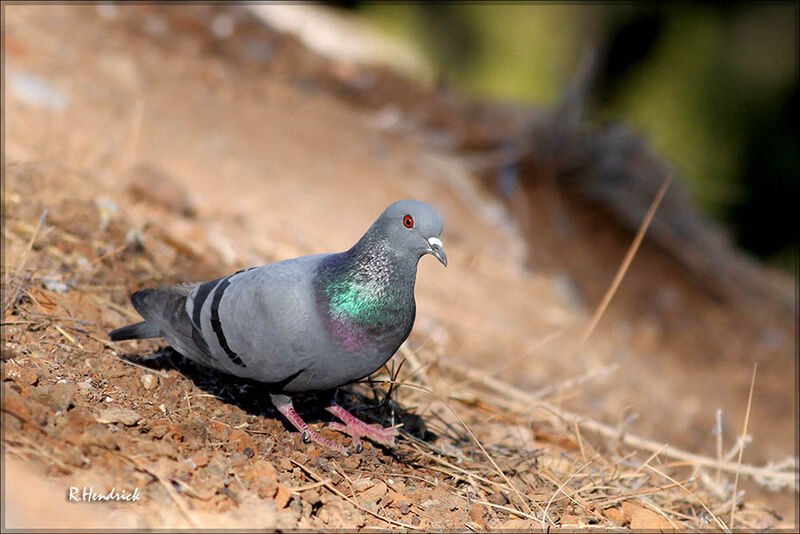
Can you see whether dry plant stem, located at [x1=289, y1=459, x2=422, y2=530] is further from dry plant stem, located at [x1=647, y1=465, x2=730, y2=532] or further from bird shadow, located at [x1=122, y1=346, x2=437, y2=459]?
dry plant stem, located at [x1=647, y1=465, x2=730, y2=532]

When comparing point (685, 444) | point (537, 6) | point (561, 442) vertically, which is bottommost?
point (685, 444)

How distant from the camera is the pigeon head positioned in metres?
2.48

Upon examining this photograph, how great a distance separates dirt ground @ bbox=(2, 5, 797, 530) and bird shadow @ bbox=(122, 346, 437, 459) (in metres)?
0.02

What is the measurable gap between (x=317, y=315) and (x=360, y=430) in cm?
52

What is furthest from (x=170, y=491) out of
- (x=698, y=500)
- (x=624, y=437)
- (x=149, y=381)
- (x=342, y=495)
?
(x=624, y=437)

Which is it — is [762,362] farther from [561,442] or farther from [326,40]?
[326,40]

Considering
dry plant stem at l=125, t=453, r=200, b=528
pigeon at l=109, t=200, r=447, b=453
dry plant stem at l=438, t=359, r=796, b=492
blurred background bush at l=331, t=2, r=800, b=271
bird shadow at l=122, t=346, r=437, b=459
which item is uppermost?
blurred background bush at l=331, t=2, r=800, b=271

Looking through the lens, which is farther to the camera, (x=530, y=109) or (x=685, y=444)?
(x=530, y=109)

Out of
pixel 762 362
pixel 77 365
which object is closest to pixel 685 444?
pixel 762 362

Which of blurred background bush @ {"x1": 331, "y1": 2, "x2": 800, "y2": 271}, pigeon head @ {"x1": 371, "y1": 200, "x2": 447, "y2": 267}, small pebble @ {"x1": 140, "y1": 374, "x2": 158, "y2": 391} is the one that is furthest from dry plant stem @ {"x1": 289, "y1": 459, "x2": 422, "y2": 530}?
blurred background bush @ {"x1": 331, "y1": 2, "x2": 800, "y2": 271}

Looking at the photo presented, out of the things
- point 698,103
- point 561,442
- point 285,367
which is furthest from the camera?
point 698,103

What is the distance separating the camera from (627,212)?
7590 millimetres

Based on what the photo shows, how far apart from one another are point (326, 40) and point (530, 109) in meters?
3.24

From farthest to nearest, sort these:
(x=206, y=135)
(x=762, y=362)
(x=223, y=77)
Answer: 1. (x=223, y=77)
2. (x=762, y=362)
3. (x=206, y=135)
